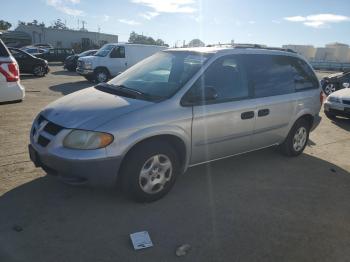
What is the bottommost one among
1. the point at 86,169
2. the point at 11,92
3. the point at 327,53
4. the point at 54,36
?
the point at 86,169

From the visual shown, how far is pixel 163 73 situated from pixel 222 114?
0.95 meters

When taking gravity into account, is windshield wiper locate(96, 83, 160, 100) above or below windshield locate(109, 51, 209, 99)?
below

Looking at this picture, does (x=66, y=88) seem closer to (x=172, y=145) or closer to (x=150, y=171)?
(x=172, y=145)

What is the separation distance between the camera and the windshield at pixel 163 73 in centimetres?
425

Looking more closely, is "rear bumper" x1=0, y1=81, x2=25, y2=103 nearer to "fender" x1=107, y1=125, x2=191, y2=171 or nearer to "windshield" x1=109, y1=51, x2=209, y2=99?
"windshield" x1=109, y1=51, x2=209, y2=99

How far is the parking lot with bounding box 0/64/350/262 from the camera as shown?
3.21m

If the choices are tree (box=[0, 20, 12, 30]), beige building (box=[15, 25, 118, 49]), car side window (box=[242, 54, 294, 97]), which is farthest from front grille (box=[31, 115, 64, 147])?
tree (box=[0, 20, 12, 30])

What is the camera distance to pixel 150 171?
12.9 feet

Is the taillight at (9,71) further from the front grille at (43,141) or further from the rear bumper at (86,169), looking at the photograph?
the rear bumper at (86,169)

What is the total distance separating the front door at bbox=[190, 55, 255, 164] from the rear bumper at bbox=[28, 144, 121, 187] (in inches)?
43.0

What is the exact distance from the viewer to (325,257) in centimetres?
328

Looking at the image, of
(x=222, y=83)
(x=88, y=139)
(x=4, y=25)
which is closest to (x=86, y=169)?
(x=88, y=139)

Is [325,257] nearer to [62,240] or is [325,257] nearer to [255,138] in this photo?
[255,138]

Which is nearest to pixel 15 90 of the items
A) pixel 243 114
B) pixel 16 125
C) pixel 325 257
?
pixel 16 125
